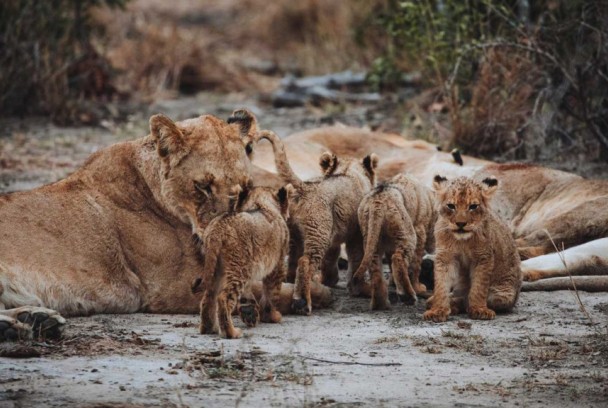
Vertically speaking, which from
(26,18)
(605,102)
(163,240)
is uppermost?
(26,18)

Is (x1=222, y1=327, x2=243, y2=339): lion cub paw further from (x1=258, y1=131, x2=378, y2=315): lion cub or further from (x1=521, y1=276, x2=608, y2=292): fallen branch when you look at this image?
(x1=521, y1=276, x2=608, y2=292): fallen branch

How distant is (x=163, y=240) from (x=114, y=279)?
339 mm

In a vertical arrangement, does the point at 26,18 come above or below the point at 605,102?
above

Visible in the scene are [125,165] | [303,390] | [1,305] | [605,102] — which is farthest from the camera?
[605,102]

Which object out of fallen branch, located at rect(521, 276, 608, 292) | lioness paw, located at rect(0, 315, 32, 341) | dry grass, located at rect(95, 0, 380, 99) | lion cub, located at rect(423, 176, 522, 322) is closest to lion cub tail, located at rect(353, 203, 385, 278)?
lion cub, located at rect(423, 176, 522, 322)

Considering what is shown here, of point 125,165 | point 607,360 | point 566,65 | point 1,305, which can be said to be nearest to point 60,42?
point 566,65

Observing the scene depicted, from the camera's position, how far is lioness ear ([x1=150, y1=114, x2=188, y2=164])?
6.37m

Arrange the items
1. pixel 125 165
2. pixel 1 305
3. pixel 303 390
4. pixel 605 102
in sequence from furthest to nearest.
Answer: pixel 605 102 < pixel 125 165 < pixel 1 305 < pixel 303 390

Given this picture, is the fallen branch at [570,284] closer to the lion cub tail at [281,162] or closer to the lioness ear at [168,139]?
the lion cub tail at [281,162]

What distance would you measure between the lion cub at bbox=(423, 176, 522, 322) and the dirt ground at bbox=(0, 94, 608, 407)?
108 millimetres

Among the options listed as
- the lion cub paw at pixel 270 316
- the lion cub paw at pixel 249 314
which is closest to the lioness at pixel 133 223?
the lion cub paw at pixel 270 316

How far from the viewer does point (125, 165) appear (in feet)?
22.0

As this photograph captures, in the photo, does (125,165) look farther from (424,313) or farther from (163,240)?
(424,313)

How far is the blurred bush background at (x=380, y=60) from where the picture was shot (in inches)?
411
